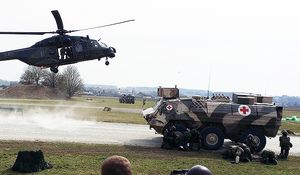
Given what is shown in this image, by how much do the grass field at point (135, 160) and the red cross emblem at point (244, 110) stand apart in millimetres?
2672

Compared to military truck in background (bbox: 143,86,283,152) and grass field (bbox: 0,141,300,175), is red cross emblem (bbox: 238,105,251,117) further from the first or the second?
grass field (bbox: 0,141,300,175)

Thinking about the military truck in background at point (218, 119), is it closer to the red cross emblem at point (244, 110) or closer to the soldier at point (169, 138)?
the red cross emblem at point (244, 110)

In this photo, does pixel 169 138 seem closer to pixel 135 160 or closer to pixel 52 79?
pixel 135 160

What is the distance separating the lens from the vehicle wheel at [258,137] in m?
21.2

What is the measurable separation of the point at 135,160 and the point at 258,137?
23.2 feet

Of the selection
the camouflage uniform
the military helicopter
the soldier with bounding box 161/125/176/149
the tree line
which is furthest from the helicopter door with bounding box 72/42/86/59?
the tree line

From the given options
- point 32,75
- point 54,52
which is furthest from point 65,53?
point 32,75

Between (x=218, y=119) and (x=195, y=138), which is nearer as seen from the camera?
(x=195, y=138)

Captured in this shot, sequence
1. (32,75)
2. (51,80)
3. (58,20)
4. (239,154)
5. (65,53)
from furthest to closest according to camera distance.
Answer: (51,80) < (32,75) < (65,53) < (58,20) < (239,154)

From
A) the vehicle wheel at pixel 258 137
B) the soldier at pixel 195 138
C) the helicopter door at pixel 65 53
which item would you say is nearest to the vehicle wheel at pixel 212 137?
the soldier at pixel 195 138

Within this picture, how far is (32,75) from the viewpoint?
89938mm

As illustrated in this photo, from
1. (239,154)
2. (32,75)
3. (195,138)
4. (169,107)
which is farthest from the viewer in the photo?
(32,75)

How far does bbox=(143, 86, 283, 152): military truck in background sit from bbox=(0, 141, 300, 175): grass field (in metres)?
1.47

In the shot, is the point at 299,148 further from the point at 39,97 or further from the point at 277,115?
the point at 39,97
